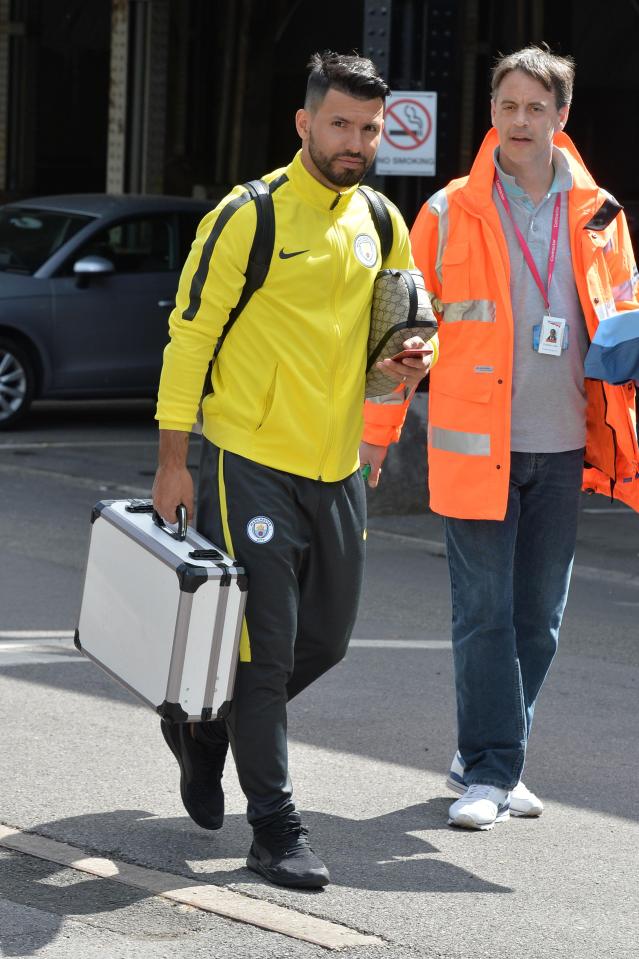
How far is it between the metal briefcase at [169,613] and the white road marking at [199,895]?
1.41ft

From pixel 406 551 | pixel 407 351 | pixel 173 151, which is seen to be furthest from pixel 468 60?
pixel 407 351

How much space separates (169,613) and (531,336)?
1.35 m

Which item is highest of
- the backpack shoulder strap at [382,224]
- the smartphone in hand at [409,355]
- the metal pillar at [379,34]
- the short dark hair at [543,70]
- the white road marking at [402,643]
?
the metal pillar at [379,34]

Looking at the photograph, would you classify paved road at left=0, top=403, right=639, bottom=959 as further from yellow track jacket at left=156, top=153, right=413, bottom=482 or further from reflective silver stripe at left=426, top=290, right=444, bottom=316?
reflective silver stripe at left=426, top=290, right=444, bottom=316

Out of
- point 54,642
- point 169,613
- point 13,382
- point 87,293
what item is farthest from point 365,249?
point 87,293

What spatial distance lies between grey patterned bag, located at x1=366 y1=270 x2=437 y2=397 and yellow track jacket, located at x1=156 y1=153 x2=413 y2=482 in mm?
49

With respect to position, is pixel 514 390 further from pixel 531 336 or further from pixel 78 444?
pixel 78 444

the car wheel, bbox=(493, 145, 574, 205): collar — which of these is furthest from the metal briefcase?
the car wheel

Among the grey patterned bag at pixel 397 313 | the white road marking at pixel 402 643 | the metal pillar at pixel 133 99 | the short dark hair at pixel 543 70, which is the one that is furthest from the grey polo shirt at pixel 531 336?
the metal pillar at pixel 133 99

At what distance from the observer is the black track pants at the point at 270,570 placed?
437cm

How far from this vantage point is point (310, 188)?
4406 millimetres

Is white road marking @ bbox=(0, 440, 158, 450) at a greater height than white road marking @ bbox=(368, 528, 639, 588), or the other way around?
white road marking @ bbox=(368, 528, 639, 588)

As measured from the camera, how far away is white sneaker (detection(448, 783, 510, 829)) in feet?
A: 16.2

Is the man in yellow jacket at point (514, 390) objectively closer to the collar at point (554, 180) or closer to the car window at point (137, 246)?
the collar at point (554, 180)
